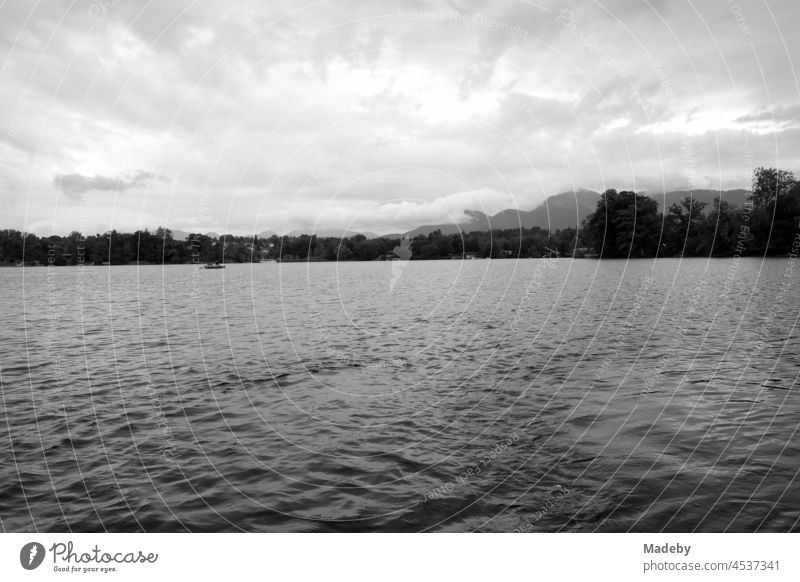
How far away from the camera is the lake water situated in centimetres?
980

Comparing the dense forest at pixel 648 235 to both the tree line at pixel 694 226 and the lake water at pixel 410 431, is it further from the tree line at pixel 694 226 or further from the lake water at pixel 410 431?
the lake water at pixel 410 431

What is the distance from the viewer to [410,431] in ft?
47.3

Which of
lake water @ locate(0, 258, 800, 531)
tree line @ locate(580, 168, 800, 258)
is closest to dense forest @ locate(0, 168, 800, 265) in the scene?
tree line @ locate(580, 168, 800, 258)

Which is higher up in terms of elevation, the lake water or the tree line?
the tree line

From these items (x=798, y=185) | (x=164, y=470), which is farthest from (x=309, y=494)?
(x=798, y=185)

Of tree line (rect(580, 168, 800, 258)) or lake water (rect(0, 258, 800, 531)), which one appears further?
tree line (rect(580, 168, 800, 258))

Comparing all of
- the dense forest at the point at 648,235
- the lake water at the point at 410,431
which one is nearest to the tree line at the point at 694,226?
the dense forest at the point at 648,235

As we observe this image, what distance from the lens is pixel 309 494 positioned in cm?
1066

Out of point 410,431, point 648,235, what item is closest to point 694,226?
point 648,235

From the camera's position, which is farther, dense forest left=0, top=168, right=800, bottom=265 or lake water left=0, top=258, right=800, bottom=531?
dense forest left=0, top=168, right=800, bottom=265

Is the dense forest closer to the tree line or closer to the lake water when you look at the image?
the tree line

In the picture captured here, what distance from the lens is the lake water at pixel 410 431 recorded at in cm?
980
